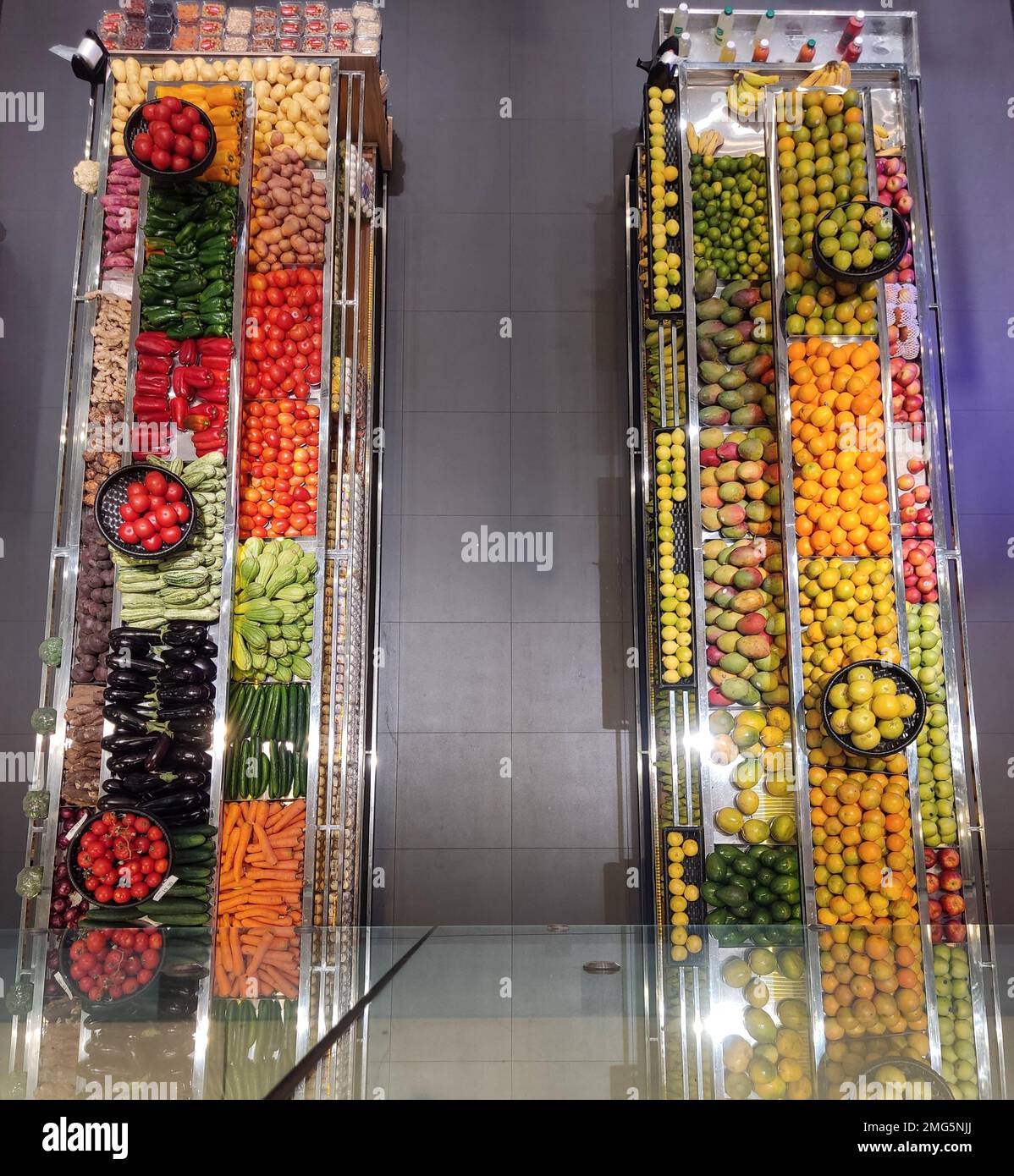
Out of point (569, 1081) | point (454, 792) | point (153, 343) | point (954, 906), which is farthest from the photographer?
point (454, 792)

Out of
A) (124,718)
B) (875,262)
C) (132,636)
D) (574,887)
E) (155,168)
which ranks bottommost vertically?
(574,887)

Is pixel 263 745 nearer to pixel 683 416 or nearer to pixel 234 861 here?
pixel 234 861

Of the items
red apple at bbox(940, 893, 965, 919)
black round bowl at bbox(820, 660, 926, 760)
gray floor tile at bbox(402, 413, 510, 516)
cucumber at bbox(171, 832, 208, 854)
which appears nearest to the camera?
black round bowl at bbox(820, 660, 926, 760)

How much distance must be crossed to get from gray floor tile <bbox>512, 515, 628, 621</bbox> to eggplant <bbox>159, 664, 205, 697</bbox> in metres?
2.31

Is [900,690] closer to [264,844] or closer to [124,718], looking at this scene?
[264,844]

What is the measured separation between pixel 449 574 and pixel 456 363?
1.50 m

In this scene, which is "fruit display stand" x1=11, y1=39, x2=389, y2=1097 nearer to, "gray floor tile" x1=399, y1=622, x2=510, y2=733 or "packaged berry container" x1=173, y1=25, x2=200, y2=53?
"packaged berry container" x1=173, y1=25, x2=200, y2=53

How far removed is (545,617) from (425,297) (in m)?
2.41

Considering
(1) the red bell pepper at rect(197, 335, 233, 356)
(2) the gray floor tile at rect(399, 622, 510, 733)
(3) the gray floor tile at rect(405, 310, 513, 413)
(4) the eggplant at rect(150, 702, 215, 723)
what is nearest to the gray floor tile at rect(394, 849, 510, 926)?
(2) the gray floor tile at rect(399, 622, 510, 733)

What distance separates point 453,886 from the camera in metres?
5.60

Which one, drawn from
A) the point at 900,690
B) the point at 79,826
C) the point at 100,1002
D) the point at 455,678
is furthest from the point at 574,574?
the point at 100,1002

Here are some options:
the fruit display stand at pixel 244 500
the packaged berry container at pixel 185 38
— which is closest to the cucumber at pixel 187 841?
the fruit display stand at pixel 244 500

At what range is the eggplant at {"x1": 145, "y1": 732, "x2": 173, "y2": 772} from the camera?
4043 millimetres
